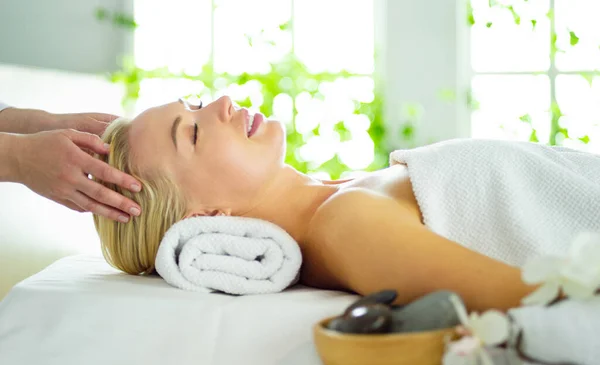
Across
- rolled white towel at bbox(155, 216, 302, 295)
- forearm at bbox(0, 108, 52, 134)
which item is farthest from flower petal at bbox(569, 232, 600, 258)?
forearm at bbox(0, 108, 52, 134)

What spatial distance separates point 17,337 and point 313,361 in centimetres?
64

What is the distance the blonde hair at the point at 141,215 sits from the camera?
1.67 m

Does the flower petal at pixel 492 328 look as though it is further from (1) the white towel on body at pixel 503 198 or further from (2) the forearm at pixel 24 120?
(2) the forearm at pixel 24 120

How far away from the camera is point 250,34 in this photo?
3.55 meters

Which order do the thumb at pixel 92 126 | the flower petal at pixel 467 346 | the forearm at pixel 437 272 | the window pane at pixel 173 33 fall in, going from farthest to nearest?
1. the window pane at pixel 173 33
2. the thumb at pixel 92 126
3. the forearm at pixel 437 272
4. the flower petal at pixel 467 346

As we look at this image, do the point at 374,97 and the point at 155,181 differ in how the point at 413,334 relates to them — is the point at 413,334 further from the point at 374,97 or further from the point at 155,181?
the point at 374,97

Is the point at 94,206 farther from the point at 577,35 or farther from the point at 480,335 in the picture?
the point at 577,35

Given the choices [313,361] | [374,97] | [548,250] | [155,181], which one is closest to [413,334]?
[313,361]

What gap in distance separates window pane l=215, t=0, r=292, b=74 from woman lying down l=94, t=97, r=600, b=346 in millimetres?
1756

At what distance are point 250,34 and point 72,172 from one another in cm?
208

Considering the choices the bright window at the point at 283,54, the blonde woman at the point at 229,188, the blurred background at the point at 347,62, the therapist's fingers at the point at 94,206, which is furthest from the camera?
the bright window at the point at 283,54

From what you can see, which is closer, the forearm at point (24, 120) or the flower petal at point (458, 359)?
the flower petal at point (458, 359)

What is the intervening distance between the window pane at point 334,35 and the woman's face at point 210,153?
6.06ft

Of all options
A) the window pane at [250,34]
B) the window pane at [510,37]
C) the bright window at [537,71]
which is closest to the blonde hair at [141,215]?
the window pane at [250,34]
